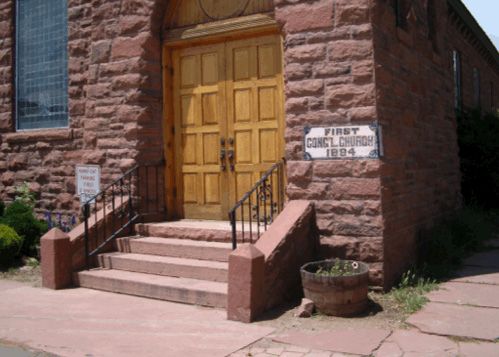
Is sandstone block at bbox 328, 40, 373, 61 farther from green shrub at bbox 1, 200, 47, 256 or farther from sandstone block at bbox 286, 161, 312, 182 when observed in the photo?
green shrub at bbox 1, 200, 47, 256

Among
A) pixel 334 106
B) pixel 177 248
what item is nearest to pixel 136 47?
pixel 177 248

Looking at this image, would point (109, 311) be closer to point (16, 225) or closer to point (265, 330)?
point (265, 330)

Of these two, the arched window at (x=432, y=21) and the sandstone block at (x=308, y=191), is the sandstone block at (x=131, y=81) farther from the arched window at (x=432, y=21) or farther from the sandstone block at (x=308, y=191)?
the arched window at (x=432, y=21)

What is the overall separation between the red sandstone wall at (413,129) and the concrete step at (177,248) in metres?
1.90

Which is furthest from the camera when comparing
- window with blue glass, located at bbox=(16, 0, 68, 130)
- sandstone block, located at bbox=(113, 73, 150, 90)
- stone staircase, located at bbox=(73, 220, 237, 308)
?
window with blue glass, located at bbox=(16, 0, 68, 130)

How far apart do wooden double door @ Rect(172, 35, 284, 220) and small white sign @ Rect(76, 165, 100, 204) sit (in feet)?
4.33

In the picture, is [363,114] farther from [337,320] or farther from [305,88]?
[337,320]

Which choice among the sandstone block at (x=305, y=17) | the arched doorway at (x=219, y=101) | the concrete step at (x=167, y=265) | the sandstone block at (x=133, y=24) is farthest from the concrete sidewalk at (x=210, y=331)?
the sandstone block at (x=133, y=24)

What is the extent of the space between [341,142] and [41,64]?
6111 mm

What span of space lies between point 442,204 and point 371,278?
9.60 ft

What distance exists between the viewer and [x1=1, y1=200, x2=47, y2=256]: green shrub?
817cm

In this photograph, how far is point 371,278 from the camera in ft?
18.1

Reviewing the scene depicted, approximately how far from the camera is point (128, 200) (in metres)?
7.32

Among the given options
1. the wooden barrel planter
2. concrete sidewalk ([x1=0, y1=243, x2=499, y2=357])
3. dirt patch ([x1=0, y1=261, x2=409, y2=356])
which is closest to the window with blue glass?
concrete sidewalk ([x1=0, y1=243, x2=499, y2=357])
